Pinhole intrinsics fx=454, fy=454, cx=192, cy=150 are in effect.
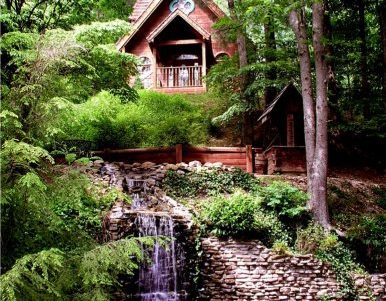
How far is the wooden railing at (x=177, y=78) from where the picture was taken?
21.5 meters

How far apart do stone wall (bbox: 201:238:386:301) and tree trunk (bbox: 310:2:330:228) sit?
1444 millimetres

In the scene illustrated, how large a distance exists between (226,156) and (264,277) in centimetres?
472

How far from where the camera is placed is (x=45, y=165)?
563cm

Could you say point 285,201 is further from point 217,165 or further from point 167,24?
point 167,24

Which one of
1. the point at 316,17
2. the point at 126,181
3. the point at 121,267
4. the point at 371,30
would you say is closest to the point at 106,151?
the point at 126,181

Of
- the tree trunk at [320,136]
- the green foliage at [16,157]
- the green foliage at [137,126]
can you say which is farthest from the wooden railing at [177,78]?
the green foliage at [16,157]

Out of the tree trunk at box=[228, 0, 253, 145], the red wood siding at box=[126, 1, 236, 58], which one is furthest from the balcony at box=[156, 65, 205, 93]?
the tree trunk at box=[228, 0, 253, 145]

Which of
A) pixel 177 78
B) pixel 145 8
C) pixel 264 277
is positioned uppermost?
pixel 145 8

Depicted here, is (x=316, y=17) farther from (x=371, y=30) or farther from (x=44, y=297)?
(x=371, y=30)

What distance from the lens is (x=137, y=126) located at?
15.6 metres

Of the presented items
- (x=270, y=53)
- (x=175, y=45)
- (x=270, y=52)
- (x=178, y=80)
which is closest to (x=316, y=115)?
(x=270, y=52)

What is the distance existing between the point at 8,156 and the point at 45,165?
72 centimetres

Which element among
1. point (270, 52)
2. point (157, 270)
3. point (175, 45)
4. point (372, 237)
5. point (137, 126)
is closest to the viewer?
point (157, 270)

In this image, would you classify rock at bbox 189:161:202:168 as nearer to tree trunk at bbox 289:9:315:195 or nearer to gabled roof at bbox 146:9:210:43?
tree trunk at bbox 289:9:315:195
